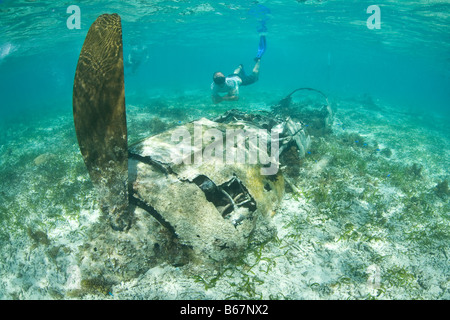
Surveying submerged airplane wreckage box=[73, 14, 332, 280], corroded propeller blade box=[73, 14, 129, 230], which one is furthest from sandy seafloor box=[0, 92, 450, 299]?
corroded propeller blade box=[73, 14, 129, 230]

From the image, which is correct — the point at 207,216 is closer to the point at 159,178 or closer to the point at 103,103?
the point at 159,178

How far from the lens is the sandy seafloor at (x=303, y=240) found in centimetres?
386

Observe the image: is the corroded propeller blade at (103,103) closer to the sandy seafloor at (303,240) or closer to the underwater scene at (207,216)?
the underwater scene at (207,216)

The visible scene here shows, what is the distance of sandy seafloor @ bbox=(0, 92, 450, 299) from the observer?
3855mm

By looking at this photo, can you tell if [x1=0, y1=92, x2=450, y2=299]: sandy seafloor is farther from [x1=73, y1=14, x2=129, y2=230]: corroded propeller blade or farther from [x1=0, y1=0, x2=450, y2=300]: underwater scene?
[x1=73, y1=14, x2=129, y2=230]: corroded propeller blade

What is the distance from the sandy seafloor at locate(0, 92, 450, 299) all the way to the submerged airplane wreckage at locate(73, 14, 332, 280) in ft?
1.89

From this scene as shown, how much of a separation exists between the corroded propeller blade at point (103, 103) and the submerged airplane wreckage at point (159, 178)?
0.04ft

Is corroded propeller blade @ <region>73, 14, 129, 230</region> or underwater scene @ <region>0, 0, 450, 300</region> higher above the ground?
corroded propeller blade @ <region>73, 14, 129, 230</region>

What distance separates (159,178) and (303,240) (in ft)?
11.4

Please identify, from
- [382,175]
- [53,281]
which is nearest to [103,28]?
[53,281]

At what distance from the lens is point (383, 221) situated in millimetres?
5559

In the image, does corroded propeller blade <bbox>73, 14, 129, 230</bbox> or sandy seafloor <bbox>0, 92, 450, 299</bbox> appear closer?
corroded propeller blade <bbox>73, 14, 129, 230</bbox>

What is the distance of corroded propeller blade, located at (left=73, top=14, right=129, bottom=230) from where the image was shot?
2.83 meters

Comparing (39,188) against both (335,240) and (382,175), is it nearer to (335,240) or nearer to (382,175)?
(335,240)
